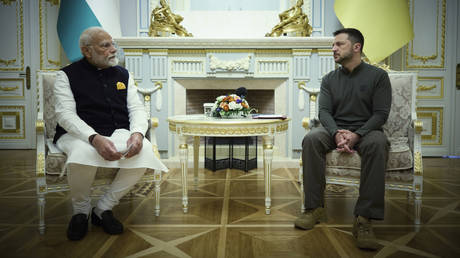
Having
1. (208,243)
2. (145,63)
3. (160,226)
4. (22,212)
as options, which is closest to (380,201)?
(208,243)

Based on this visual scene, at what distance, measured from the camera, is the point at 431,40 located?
4.57 meters

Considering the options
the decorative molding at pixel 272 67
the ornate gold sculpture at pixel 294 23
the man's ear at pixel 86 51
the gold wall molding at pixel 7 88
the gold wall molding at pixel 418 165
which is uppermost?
the ornate gold sculpture at pixel 294 23

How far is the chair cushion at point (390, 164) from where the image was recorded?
1.98m

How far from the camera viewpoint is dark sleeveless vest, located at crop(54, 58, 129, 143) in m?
1.99

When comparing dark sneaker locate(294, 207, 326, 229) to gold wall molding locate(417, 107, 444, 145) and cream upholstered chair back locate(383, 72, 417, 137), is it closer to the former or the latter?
cream upholstered chair back locate(383, 72, 417, 137)

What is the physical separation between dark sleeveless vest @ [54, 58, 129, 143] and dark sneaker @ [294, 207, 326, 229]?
1272mm

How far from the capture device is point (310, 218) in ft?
6.57

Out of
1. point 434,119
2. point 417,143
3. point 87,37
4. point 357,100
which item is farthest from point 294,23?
point 87,37

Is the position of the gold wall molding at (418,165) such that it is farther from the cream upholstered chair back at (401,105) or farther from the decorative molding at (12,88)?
the decorative molding at (12,88)

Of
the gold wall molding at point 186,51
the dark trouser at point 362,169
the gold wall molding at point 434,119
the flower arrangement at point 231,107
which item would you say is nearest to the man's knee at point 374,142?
the dark trouser at point 362,169

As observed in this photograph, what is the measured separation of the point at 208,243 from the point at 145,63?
2.95 meters

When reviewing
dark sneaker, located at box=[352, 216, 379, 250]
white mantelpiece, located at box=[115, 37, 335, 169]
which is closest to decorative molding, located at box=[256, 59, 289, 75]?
white mantelpiece, located at box=[115, 37, 335, 169]

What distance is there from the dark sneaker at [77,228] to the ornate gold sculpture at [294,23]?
324 cm

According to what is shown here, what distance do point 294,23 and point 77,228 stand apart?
11.2ft
